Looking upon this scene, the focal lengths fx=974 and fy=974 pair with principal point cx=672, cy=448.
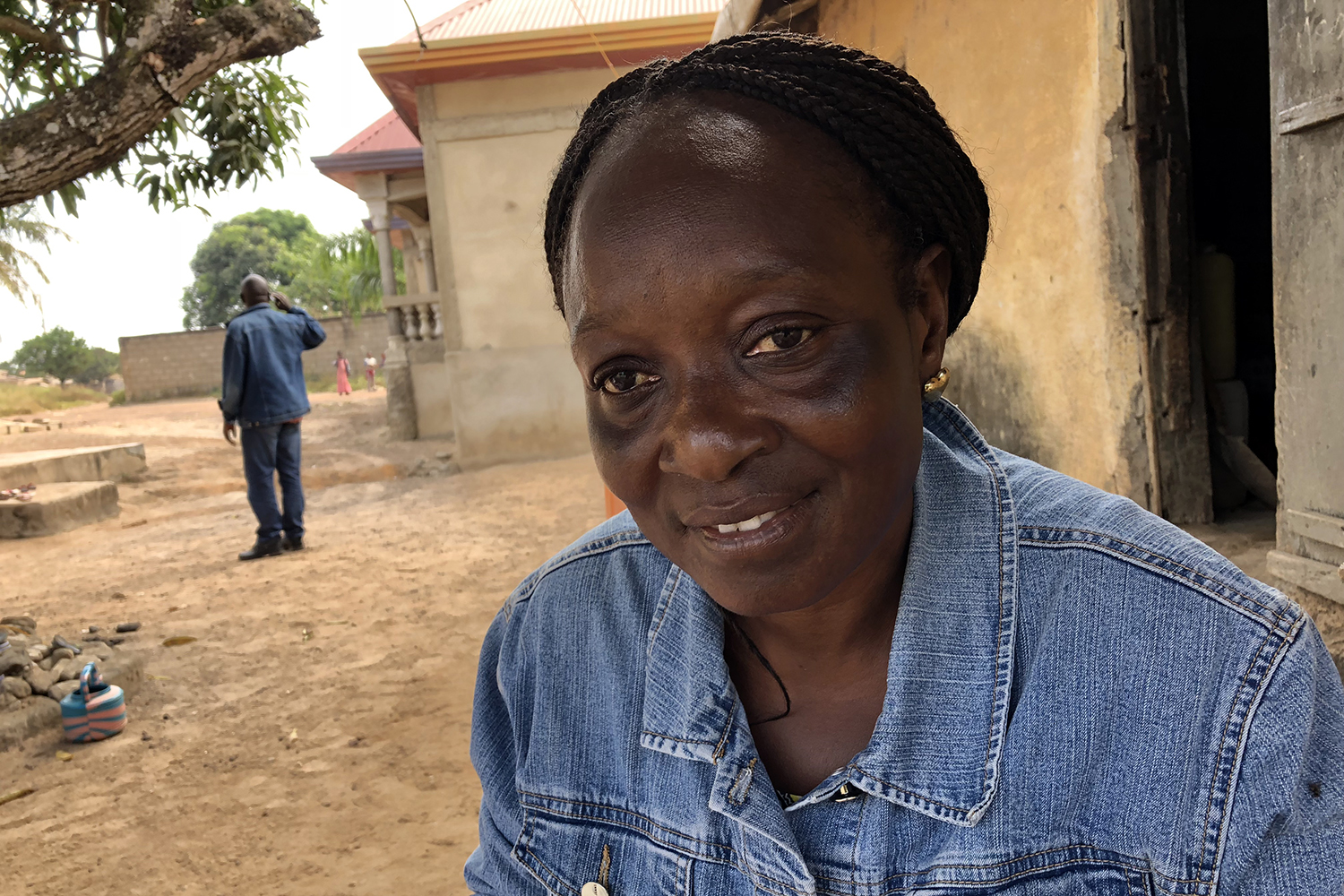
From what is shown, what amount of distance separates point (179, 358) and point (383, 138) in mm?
17104

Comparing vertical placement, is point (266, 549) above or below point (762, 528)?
below

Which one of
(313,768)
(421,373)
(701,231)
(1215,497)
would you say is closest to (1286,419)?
(1215,497)

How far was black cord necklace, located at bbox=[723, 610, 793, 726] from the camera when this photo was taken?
1.24 meters

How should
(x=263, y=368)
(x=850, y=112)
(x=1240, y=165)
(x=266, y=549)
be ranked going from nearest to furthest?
1. (x=850, y=112)
2. (x=1240, y=165)
3. (x=263, y=368)
4. (x=266, y=549)

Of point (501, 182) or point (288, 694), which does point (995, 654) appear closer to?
point (288, 694)

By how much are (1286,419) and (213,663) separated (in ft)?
14.7

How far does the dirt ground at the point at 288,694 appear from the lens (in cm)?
288

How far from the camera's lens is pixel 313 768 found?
3459 mm

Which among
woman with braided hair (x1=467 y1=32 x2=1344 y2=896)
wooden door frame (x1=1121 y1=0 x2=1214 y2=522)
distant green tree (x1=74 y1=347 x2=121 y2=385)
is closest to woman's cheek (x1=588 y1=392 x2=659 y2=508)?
woman with braided hair (x1=467 y1=32 x2=1344 y2=896)

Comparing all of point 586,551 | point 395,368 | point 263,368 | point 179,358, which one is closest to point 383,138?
point 395,368

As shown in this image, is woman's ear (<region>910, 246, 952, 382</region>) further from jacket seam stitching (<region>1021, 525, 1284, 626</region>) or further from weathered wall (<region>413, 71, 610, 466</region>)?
weathered wall (<region>413, 71, 610, 466</region>)

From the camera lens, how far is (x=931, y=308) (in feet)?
3.81

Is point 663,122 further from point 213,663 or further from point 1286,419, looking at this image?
point 213,663

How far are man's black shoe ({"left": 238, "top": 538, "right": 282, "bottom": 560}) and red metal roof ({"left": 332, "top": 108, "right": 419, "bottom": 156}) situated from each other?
7.46 m
